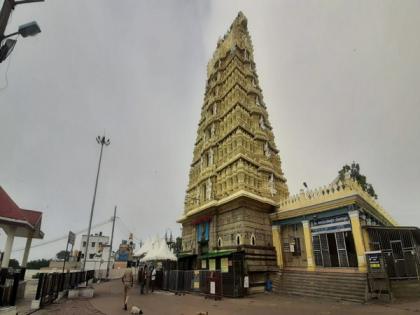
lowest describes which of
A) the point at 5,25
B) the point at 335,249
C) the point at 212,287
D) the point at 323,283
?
the point at 212,287

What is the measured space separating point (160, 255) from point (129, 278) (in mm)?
8661

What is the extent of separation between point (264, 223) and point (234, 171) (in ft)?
17.4

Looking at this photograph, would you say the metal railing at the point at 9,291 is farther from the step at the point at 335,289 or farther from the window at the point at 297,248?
Result: the window at the point at 297,248

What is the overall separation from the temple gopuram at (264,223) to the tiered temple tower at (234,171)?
0.35 feet

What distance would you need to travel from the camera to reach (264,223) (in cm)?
2116

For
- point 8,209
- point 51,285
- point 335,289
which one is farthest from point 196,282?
point 8,209

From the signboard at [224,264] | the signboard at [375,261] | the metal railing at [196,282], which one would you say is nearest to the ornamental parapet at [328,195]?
the signboard at [375,261]

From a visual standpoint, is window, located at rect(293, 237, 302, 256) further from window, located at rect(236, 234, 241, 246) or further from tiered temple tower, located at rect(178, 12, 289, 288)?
window, located at rect(236, 234, 241, 246)

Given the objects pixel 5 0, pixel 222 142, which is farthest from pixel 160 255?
pixel 5 0

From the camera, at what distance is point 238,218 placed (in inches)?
786

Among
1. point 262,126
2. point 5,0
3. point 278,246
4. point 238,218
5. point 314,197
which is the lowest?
point 278,246

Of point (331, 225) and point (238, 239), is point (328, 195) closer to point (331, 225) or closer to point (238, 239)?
point (331, 225)

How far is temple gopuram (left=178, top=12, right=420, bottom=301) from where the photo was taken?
15.2 m

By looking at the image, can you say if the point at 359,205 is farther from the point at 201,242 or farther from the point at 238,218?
the point at 201,242
